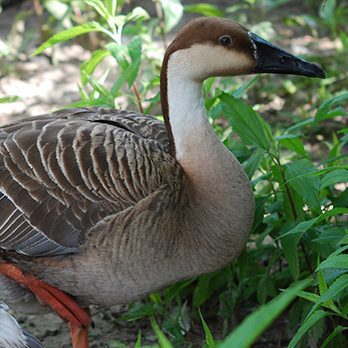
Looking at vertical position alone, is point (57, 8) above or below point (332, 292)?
below

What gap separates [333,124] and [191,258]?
2778 millimetres

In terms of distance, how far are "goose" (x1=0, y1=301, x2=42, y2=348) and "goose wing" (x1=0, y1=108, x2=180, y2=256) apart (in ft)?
1.60

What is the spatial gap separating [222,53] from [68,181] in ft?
2.80

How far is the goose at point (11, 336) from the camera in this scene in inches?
109

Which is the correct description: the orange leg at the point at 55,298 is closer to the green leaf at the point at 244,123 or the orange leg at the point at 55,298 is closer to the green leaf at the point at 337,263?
the green leaf at the point at 244,123

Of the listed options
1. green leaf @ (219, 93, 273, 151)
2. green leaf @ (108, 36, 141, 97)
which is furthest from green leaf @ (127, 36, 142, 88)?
green leaf @ (219, 93, 273, 151)

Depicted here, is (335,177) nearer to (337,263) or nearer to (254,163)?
(337,263)

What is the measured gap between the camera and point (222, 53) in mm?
3484

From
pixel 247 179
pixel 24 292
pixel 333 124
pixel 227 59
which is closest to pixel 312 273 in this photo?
pixel 247 179

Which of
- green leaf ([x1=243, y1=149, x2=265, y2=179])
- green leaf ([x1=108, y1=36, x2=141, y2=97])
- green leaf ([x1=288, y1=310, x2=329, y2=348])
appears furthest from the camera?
green leaf ([x1=108, y1=36, x2=141, y2=97])

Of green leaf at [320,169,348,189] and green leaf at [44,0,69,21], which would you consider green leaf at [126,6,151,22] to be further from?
green leaf at [44,0,69,21]

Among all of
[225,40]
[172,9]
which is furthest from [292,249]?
[172,9]

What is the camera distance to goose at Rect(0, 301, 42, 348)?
278 cm

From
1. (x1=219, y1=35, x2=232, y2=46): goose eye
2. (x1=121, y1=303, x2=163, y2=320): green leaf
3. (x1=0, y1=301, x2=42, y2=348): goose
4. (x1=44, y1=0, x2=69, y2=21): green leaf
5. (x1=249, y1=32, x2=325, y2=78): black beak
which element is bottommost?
(x1=121, y1=303, x2=163, y2=320): green leaf
